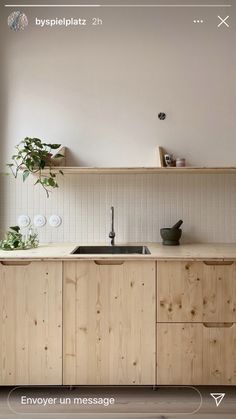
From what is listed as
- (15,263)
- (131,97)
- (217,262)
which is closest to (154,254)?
(217,262)

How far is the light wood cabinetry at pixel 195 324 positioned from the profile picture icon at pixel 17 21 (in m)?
1.96

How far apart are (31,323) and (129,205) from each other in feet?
3.48

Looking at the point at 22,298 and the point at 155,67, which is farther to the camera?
the point at 155,67

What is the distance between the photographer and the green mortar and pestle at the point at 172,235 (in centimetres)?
241

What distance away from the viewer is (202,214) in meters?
2.56

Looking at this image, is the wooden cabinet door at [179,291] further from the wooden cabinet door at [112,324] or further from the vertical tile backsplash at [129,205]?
the vertical tile backsplash at [129,205]

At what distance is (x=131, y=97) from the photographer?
2.55 m

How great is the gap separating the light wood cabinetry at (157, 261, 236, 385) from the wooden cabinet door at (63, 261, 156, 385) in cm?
7

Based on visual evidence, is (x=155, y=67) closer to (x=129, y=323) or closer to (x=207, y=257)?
(x=207, y=257)

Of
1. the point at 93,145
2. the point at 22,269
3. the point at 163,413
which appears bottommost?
the point at 163,413

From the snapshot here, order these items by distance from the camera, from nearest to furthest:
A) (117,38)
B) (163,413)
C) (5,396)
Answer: (163,413)
(5,396)
(117,38)

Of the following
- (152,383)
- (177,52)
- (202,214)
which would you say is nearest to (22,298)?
(152,383)

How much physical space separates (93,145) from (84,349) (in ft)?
4.53

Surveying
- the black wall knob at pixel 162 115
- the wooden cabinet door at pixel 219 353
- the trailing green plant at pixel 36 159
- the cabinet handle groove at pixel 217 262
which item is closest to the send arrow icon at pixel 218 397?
the wooden cabinet door at pixel 219 353
